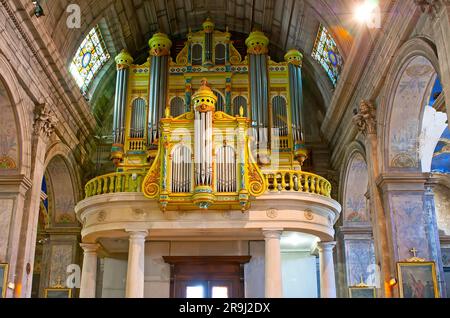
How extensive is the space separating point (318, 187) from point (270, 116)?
414 cm

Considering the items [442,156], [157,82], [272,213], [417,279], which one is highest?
[157,82]

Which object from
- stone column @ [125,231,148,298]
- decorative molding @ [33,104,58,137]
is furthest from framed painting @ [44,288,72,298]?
decorative molding @ [33,104,58,137]

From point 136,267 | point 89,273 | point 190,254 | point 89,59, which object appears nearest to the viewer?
point 136,267

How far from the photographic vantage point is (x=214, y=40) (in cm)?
1778

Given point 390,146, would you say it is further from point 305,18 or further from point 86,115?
point 86,115

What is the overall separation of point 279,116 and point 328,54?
8.44 feet

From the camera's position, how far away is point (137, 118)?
16594mm

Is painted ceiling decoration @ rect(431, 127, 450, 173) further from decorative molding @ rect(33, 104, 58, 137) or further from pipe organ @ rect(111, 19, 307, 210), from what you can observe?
decorative molding @ rect(33, 104, 58, 137)

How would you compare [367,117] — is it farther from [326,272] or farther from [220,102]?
[220,102]

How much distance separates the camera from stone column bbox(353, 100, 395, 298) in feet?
39.5

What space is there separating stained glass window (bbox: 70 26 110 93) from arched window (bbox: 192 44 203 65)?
298 cm

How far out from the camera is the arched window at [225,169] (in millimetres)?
12345

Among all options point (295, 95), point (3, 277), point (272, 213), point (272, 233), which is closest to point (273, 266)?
point (272, 233)
